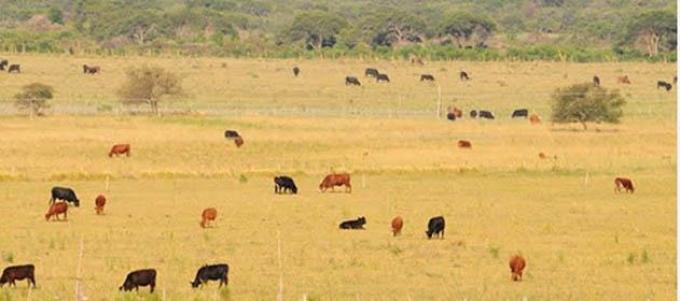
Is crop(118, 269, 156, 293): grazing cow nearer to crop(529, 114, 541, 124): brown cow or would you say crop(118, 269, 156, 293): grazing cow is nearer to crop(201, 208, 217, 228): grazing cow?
crop(201, 208, 217, 228): grazing cow

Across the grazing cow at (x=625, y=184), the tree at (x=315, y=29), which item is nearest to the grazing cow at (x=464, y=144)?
the grazing cow at (x=625, y=184)

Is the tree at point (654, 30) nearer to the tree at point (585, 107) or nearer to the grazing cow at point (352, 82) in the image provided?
the grazing cow at point (352, 82)

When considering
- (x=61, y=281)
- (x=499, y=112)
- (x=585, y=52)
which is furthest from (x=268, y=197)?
(x=585, y=52)

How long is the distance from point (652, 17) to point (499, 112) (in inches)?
2101

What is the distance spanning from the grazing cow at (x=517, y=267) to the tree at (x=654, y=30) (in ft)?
321

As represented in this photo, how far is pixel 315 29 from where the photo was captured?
135000 mm

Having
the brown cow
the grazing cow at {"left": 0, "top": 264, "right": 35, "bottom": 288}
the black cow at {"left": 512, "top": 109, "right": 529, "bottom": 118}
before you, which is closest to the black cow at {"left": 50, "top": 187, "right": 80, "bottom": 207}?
the grazing cow at {"left": 0, "top": 264, "right": 35, "bottom": 288}

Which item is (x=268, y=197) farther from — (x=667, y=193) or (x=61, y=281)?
(x=61, y=281)

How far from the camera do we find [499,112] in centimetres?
7506

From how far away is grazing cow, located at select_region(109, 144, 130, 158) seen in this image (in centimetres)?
5219

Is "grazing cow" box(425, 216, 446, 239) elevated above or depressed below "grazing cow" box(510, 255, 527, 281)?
above

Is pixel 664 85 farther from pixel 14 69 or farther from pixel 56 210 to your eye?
pixel 56 210

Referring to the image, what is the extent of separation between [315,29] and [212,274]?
10834 cm

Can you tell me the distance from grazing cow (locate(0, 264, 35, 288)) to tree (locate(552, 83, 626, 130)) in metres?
40.8
